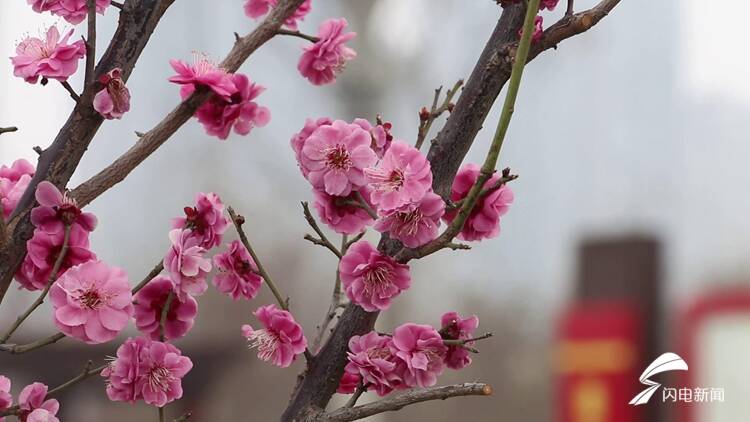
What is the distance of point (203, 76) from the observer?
0.40m

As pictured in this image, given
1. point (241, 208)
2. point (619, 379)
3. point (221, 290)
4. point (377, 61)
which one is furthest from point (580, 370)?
point (241, 208)

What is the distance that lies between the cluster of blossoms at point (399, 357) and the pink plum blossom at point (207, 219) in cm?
8

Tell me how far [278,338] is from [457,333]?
0.26 ft

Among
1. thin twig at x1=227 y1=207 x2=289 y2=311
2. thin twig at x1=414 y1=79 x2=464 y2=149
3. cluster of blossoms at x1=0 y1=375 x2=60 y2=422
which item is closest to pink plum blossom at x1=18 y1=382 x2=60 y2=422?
cluster of blossoms at x1=0 y1=375 x2=60 y2=422

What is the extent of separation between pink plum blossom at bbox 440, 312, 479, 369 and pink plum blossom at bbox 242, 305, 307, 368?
6cm

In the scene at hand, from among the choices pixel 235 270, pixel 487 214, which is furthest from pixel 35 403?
pixel 487 214

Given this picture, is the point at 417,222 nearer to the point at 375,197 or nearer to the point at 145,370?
the point at 375,197

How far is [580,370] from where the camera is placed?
1.48 m

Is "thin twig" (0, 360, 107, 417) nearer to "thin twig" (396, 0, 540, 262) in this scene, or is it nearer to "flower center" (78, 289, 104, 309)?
"flower center" (78, 289, 104, 309)

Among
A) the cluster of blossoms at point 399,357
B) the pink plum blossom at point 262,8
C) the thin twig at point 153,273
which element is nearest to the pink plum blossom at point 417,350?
the cluster of blossoms at point 399,357

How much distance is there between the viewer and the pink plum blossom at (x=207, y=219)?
40 cm

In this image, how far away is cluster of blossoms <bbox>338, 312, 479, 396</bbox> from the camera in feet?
1.25

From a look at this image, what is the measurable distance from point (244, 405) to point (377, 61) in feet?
5.12

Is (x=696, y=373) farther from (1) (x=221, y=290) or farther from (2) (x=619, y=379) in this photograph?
(1) (x=221, y=290)
